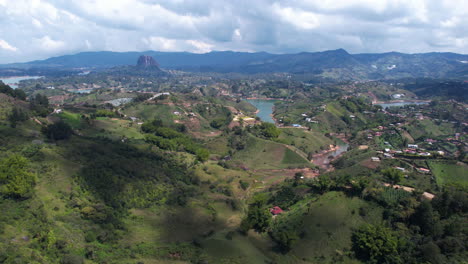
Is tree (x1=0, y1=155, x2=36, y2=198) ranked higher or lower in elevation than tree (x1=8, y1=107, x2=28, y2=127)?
lower

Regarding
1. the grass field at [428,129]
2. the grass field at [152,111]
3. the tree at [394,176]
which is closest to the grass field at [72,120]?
the grass field at [152,111]

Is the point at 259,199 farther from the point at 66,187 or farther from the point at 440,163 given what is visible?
the point at 440,163

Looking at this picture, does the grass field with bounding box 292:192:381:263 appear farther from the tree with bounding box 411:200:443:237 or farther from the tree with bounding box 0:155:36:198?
the tree with bounding box 0:155:36:198

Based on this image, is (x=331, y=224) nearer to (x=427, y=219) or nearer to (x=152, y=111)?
(x=427, y=219)

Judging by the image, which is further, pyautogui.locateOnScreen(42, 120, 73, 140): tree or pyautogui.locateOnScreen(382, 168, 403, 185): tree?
pyautogui.locateOnScreen(42, 120, 73, 140): tree


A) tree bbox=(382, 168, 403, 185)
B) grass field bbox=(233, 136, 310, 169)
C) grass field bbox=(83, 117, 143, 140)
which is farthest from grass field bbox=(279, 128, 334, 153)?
grass field bbox=(83, 117, 143, 140)

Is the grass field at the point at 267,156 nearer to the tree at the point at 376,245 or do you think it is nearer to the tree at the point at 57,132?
the tree at the point at 57,132
